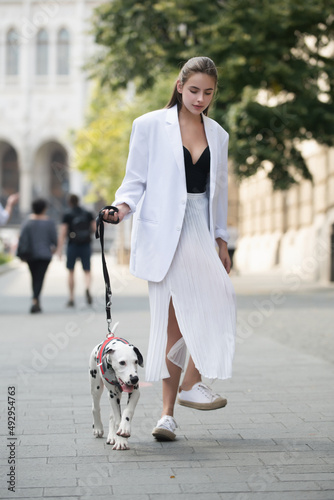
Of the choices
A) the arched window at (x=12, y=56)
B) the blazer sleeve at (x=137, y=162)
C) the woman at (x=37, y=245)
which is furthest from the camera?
the arched window at (x=12, y=56)

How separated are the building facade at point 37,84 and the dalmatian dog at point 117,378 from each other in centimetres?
6397

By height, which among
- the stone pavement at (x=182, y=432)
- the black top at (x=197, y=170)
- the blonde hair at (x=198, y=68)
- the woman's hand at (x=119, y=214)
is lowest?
the stone pavement at (x=182, y=432)

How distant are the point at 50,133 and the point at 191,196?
6534cm

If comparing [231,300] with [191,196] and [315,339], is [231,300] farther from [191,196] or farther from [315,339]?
[315,339]

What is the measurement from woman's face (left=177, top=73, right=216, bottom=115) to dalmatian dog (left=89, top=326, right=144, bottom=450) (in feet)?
4.31

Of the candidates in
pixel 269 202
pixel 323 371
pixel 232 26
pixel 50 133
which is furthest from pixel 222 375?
pixel 50 133

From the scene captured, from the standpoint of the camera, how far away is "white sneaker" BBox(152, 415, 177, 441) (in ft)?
15.6

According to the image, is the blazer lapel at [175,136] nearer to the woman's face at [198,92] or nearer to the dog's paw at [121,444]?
the woman's face at [198,92]

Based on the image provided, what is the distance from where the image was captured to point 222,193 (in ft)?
16.5

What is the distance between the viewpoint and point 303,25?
53.7ft

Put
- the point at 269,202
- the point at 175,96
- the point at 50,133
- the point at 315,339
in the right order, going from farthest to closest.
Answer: the point at 50,133 → the point at 269,202 → the point at 315,339 → the point at 175,96

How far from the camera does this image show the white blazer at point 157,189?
478cm

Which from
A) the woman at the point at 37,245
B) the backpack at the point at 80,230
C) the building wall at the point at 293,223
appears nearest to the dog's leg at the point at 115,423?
the woman at the point at 37,245

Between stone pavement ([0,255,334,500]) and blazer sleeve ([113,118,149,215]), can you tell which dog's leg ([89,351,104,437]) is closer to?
stone pavement ([0,255,334,500])
